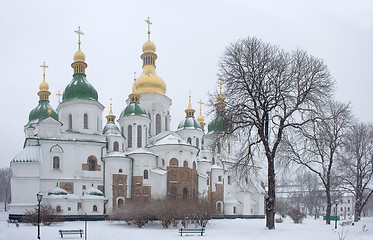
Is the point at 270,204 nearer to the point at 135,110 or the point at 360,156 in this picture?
the point at 360,156

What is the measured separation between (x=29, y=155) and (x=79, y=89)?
8.83 m

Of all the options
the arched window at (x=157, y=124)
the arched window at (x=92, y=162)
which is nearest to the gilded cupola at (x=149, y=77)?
the arched window at (x=157, y=124)

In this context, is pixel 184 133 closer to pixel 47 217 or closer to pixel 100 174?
pixel 100 174

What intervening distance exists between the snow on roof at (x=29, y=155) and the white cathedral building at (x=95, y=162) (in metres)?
0.09

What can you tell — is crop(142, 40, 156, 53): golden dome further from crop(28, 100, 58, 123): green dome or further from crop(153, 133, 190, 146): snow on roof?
crop(28, 100, 58, 123): green dome

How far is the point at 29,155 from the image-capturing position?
37.4 metres

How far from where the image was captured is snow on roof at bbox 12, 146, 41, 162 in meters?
37.0

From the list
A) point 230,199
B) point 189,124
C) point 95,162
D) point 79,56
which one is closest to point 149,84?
point 189,124

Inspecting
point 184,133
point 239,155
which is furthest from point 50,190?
point 239,155

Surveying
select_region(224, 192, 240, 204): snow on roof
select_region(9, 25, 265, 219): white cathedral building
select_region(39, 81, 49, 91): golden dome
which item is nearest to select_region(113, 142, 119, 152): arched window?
select_region(9, 25, 265, 219): white cathedral building

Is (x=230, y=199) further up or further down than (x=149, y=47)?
further down

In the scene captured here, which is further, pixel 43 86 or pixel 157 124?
pixel 157 124

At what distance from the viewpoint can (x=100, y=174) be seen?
4031 centimetres

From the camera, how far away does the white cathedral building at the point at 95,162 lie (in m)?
37.1
